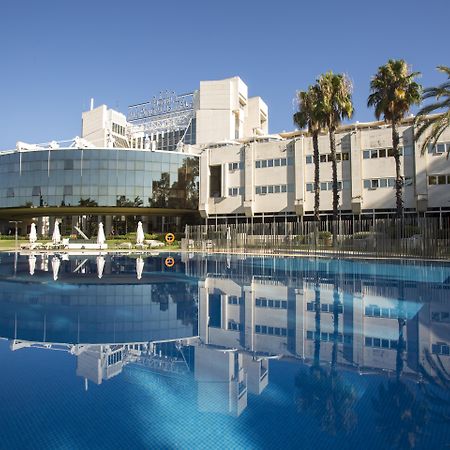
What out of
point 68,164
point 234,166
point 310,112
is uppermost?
point 310,112

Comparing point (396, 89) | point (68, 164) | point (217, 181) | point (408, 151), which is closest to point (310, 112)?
point (396, 89)

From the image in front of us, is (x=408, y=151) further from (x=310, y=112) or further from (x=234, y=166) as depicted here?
(x=234, y=166)

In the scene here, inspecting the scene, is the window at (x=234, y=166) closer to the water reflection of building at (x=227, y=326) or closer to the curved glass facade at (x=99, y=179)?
the curved glass facade at (x=99, y=179)

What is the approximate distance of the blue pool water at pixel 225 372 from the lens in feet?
14.4

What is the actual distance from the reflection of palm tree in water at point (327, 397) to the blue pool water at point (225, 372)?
0.9 inches

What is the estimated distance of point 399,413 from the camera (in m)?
4.78

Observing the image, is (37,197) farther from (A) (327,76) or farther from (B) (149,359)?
(B) (149,359)

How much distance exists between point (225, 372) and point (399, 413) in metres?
2.54

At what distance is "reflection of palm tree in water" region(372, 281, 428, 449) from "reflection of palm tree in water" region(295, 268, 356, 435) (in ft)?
1.10

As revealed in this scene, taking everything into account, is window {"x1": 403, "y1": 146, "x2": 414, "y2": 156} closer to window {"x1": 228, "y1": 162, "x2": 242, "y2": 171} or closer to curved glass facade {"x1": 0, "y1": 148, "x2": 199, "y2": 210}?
window {"x1": 228, "y1": 162, "x2": 242, "y2": 171}

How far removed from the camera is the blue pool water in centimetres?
438

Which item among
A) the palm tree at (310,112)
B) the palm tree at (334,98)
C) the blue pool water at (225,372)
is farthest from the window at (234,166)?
the blue pool water at (225,372)

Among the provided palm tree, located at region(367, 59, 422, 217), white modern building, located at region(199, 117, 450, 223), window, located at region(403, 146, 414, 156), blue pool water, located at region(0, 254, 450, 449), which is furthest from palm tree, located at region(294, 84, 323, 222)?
blue pool water, located at region(0, 254, 450, 449)

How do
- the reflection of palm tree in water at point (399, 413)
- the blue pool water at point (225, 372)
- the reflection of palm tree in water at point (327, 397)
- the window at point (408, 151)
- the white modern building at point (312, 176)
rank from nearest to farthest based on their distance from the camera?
the reflection of palm tree in water at point (399, 413), the blue pool water at point (225, 372), the reflection of palm tree in water at point (327, 397), the white modern building at point (312, 176), the window at point (408, 151)
